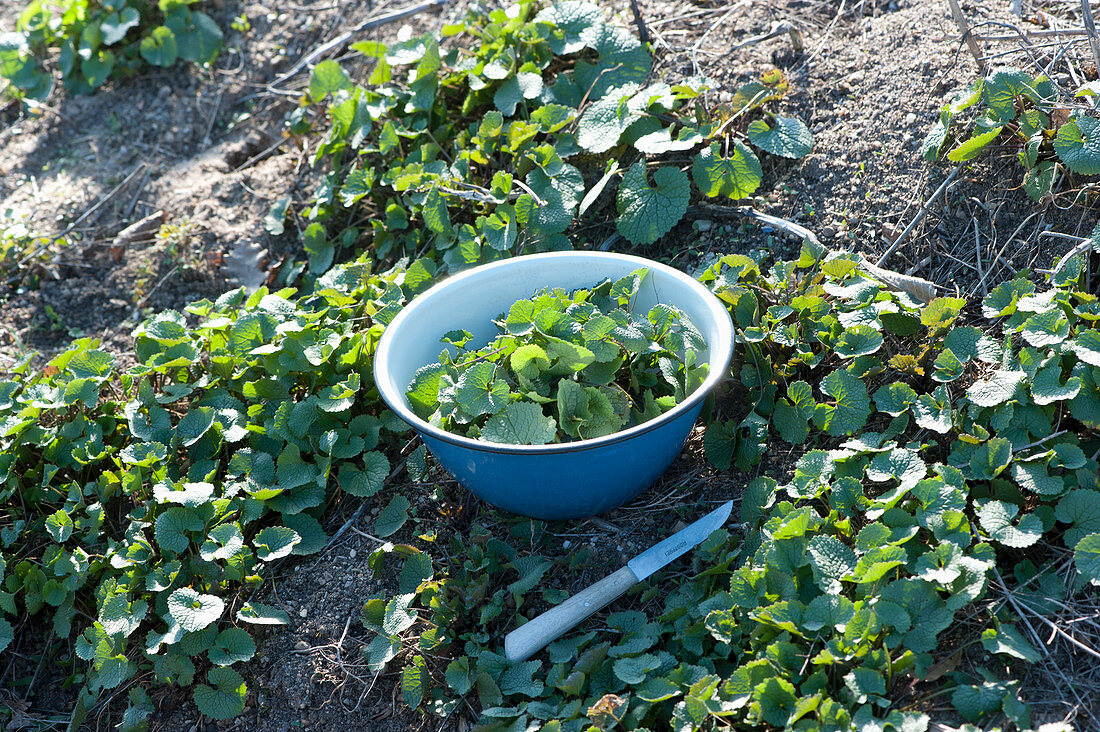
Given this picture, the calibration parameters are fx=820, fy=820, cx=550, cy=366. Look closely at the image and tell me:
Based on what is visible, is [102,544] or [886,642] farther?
[102,544]

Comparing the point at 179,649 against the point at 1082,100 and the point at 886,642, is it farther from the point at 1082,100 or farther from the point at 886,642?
the point at 1082,100

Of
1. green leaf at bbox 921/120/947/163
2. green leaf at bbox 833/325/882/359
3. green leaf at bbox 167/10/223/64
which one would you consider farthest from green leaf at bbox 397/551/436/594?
green leaf at bbox 167/10/223/64

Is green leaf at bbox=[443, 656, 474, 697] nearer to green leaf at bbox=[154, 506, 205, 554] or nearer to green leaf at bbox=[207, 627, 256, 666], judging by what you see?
green leaf at bbox=[207, 627, 256, 666]

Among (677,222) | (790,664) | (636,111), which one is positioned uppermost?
(636,111)

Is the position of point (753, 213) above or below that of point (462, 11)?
below

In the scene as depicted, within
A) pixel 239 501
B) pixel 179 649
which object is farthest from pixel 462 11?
pixel 179 649

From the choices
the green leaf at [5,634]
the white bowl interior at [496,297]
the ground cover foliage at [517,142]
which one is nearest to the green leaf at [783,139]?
the ground cover foliage at [517,142]

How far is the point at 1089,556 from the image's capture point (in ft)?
4.74

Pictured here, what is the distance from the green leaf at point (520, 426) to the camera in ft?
5.44

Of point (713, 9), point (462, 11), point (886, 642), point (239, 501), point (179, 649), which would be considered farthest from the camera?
point (462, 11)

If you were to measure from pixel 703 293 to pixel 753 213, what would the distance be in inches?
22.4

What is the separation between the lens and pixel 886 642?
1.46m

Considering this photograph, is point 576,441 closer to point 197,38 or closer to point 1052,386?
point 1052,386

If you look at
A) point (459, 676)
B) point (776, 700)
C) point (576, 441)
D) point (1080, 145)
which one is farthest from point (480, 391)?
point (1080, 145)
